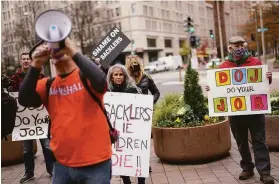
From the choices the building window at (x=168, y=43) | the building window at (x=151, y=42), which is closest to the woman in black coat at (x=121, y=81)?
the building window at (x=151, y=42)

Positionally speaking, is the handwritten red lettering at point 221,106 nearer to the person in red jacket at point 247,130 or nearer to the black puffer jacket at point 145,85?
the person in red jacket at point 247,130

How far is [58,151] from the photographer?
2.66m

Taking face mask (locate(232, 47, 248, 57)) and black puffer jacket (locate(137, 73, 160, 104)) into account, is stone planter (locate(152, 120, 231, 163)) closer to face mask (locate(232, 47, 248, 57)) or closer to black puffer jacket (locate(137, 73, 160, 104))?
black puffer jacket (locate(137, 73, 160, 104))

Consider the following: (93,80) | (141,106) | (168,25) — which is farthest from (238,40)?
(168,25)

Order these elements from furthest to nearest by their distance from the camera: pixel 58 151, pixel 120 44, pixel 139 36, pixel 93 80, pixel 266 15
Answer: pixel 139 36 → pixel 266 15 → pixel 120 44 → pixel 58 151 → pixel 93 80

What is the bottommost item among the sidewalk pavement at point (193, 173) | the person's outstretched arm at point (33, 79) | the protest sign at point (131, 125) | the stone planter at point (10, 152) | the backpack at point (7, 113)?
the sidewalk pavement at point (193, 173)

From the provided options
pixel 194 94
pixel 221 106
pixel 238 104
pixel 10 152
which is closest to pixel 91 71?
pixel 238 104

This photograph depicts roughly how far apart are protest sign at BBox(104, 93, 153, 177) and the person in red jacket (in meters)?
1.16

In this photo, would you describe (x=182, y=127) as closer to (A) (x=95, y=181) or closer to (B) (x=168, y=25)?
(A) (x=95, y=181)

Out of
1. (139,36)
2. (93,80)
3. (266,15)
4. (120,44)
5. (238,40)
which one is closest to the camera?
(93,80)

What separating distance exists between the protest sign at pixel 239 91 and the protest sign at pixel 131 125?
1.11 m

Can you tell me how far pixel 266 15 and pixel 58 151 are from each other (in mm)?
34955

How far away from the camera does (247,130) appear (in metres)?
5.06

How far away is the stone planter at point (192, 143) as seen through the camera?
233 inches
